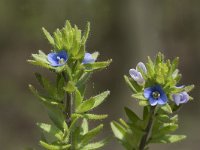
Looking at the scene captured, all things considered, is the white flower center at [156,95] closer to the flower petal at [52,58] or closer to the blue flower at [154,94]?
the blue flower at [154,94]

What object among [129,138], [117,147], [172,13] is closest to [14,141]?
[117,147]

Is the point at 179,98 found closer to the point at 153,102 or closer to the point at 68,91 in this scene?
the point at 153,102

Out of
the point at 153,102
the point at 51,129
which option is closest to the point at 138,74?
the point at 153,102

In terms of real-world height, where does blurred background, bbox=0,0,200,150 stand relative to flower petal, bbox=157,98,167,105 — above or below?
above

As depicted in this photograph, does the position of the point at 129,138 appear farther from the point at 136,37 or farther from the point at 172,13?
the point at 172,13

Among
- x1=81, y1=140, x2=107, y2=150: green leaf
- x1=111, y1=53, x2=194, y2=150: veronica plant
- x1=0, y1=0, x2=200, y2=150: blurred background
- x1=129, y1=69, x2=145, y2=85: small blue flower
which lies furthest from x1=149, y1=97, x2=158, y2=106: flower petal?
x1=0, y1=0, x2=200, y2=150: blurred background

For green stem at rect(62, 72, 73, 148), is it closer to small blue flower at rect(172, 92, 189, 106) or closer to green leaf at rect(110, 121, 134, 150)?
green leaf at rect(110, 121, 134, 150)
